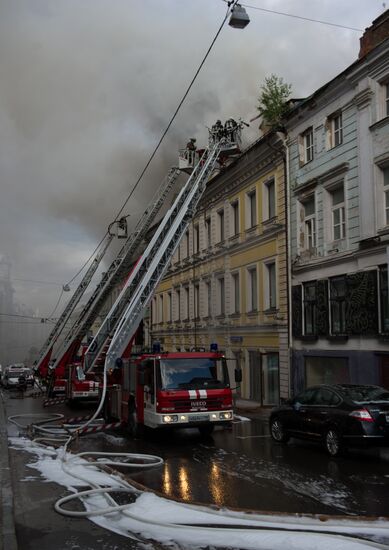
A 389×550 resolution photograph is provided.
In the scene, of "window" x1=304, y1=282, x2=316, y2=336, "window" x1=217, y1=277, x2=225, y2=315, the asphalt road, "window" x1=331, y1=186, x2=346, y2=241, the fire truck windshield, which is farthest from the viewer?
"window" x1=217, y1=277, x2=225, y2=315

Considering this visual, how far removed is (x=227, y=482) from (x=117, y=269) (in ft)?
57.9

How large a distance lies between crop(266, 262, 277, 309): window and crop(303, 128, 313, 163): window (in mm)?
4508

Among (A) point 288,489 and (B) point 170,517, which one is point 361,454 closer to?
(A) point 288,489

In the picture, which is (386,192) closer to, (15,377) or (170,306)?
(170,306)

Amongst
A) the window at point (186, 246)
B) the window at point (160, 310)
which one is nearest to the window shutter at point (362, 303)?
the window at point (186, 246)

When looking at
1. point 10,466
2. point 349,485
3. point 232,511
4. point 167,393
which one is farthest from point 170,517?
point 167,393

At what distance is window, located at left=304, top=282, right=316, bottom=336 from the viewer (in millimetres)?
20141

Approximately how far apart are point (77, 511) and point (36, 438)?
743cm

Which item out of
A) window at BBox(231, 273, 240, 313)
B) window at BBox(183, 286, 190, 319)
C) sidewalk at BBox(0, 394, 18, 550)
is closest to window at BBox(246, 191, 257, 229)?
window at BBox(231, 273, 240, 313)

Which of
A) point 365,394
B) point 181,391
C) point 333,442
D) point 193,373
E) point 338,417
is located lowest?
point 333,442

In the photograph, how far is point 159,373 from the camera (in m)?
13.5

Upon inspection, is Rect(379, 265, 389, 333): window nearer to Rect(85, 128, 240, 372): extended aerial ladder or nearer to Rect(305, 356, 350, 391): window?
Rect(305, 356, 350, 391): window

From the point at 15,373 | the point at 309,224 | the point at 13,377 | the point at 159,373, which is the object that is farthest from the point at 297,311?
the point at 15,373

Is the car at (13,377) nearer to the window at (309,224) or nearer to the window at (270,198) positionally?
the window at (270,198)
